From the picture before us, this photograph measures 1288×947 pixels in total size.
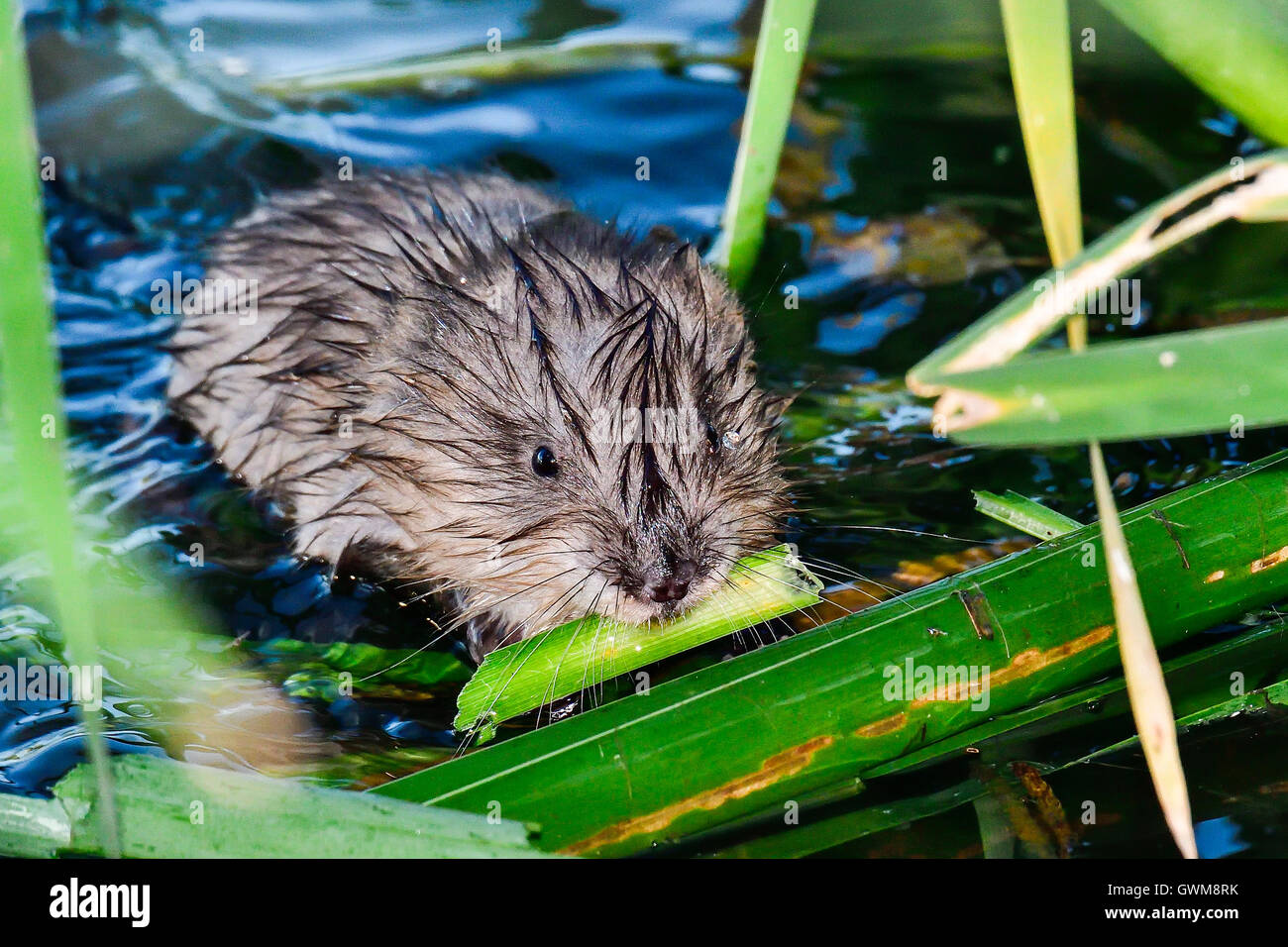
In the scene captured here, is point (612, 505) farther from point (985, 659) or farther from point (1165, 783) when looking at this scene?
point (1165, 783)

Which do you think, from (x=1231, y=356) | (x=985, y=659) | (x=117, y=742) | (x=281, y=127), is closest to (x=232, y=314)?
(x=117, y=742)

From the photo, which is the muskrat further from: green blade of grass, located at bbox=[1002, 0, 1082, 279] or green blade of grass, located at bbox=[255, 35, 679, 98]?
green blade of grass, located at bbox=[255, 35, 679, 98]

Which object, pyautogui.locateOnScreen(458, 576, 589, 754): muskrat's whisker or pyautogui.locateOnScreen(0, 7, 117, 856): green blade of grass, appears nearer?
pyautogui.locateOnScreen(0, 7, 117, 856): green blade of grass

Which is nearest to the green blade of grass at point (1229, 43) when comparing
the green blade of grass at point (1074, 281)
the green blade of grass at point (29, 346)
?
the green blade of grass at point (1074, 281)

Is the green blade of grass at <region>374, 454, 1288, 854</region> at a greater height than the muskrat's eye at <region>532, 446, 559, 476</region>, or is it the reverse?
the muskrat's eye at <region>532, 446, 559, 476</region>

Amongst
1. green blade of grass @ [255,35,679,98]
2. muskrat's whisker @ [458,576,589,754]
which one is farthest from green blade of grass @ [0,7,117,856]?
green blade of grass @ [255,35,679,98]

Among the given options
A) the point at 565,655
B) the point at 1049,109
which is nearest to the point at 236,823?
the point at 565,655
